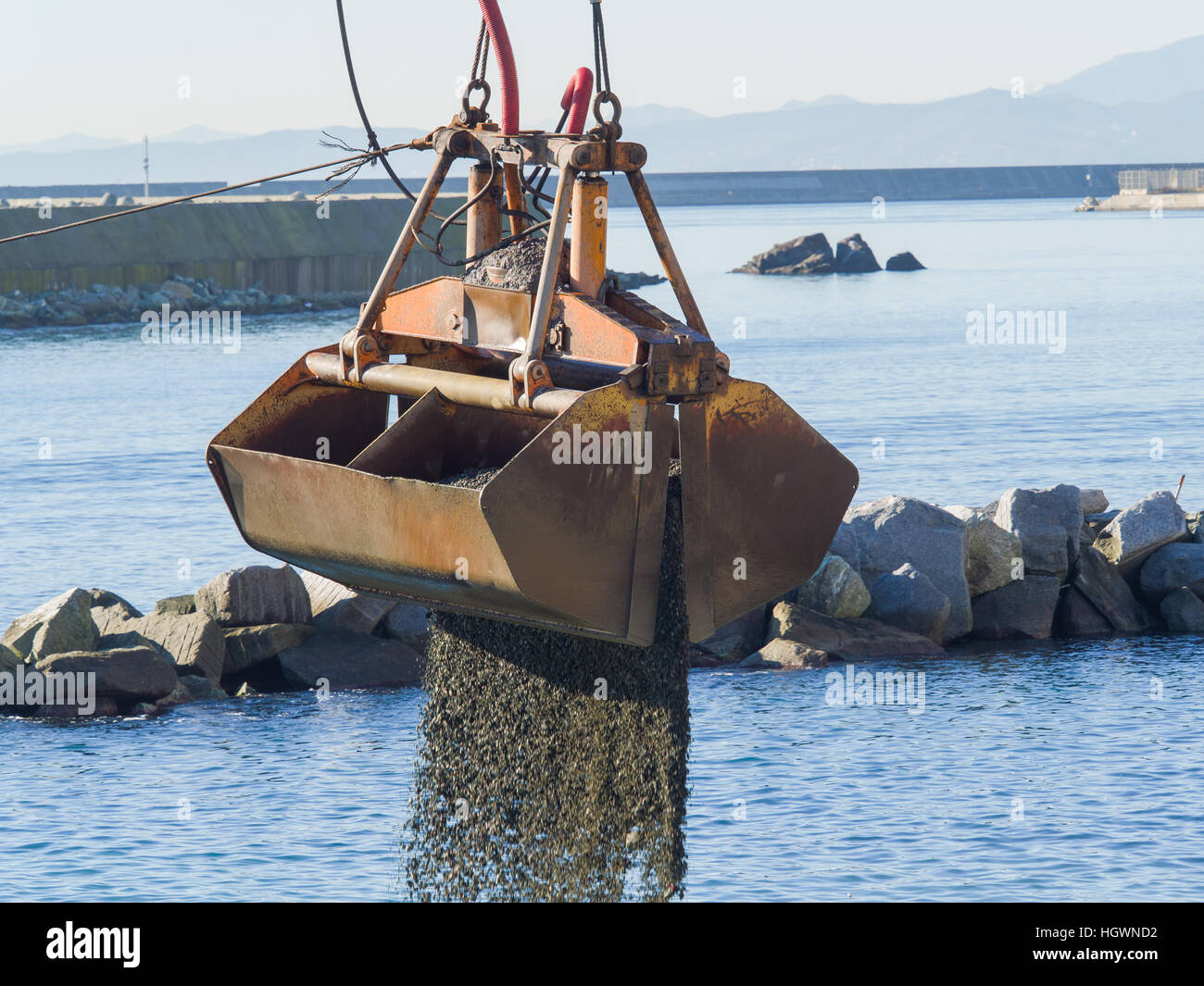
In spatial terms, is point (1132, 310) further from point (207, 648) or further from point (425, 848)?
point (425, 848)

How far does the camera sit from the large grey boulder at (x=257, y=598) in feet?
59.7

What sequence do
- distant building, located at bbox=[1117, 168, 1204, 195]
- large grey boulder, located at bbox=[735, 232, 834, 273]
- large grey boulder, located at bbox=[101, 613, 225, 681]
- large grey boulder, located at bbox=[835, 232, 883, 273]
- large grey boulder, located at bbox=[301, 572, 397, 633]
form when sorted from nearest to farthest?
1. large grey boulder, located at bbox=[101, 613, 225, 681]
2. large grey boulder, located at bbox=[301, 572, 397, 633]
3. large grey boulder, located at bbox=[735, 232, 834, 273]
4. large grey boulder, located at bbox=[835, 232, 883, 273]
5. distant building, located at bbox=[1117, 168, 1204, 195]

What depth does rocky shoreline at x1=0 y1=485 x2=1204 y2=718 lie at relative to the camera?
58.3 feet

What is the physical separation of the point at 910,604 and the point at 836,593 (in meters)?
0.93

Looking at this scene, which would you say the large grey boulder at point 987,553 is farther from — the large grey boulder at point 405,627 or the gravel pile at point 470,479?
the gravel pile at point 470,479

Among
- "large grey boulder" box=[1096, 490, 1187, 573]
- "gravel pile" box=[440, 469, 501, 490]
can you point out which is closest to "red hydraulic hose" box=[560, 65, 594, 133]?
"gravel pile" box=[440, 469, 501, 490]

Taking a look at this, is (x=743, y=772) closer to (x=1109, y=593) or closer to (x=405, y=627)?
(x=405, y=627)

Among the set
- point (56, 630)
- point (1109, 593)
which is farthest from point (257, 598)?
point (1109, 593)

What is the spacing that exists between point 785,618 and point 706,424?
471 inches

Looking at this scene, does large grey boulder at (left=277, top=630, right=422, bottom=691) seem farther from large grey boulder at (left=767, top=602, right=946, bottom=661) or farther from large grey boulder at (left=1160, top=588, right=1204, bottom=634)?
large grey boulder at (left=1160, top=588, right=1204, bottom=634)

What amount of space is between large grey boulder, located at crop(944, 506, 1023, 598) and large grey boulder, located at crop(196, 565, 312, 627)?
779cm

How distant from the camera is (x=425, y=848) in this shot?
10555 millimetres

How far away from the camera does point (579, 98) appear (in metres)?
8.53

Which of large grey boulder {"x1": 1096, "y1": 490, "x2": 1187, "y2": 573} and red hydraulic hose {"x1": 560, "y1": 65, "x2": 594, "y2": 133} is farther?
large grey boulder {"x1": 1096, "y1": 490, "x2": 1187, "y2": 573}
